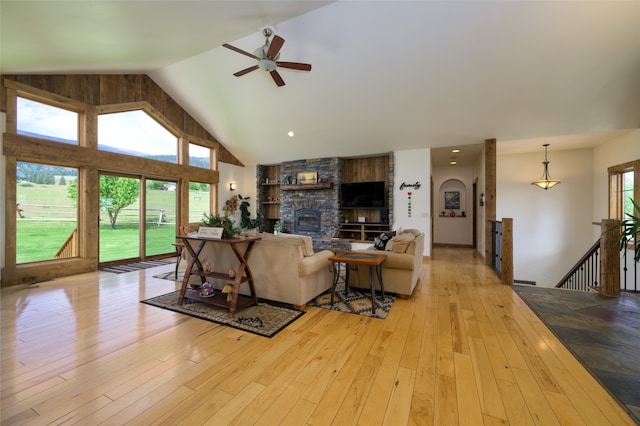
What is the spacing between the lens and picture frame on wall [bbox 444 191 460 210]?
9.00 meters

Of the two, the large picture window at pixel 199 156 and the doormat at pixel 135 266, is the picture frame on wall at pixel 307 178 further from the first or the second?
the doormat at pixel 135 266

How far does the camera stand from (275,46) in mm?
3303

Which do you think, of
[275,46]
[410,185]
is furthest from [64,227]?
[410,185]

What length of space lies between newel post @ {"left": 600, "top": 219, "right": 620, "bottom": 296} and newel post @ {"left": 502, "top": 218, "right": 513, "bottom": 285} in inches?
41.8

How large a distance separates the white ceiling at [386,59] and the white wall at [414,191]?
14.4 inches

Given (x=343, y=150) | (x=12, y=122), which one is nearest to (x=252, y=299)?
(x=12, y=122)

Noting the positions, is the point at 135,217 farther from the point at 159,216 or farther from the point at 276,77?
the point at 276,77

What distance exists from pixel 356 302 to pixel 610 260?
3.67 meters

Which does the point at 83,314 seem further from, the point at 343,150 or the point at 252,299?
the point at 343,150

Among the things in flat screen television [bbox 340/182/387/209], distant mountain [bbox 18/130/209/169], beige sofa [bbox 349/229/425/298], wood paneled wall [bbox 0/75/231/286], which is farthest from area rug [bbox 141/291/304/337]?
flat screen television [bbox 340/182/387/209]

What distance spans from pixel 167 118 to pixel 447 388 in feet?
25.1

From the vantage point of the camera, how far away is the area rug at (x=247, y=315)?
104 inches

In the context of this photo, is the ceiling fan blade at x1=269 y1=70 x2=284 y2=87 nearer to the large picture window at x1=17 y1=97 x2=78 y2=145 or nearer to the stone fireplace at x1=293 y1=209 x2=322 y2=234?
the large picture window at x1=17 y1=97 x2=78 y2=145

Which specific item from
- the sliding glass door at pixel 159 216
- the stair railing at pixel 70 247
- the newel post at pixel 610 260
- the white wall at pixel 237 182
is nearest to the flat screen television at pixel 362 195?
the white wall at pixel 237 182
